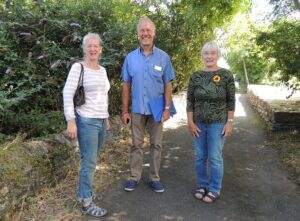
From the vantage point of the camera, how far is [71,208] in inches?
183

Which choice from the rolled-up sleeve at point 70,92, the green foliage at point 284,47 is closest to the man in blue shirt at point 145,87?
the rolled-up sleeve at point 70,92

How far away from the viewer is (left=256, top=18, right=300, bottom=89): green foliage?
7523mm

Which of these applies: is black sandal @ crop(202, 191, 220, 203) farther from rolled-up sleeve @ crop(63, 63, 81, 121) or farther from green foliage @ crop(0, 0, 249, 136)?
green foliage @ crop(0, 0, 249, 136)

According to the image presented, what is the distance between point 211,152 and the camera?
494 cm

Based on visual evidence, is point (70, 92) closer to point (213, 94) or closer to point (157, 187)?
point (213, 94)

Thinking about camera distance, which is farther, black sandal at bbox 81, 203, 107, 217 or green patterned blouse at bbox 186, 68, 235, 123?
green patterned blouse at bbox 186, 68, 235, 123

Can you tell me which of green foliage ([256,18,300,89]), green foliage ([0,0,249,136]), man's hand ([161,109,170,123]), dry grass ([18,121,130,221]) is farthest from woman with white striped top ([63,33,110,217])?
green foliage ([256,18,300,89])

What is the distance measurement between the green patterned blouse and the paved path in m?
1.04

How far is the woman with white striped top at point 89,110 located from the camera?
418 cm

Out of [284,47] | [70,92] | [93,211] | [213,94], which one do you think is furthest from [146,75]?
[284,47]

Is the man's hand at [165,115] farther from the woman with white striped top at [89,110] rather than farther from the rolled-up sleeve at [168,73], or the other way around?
the woman with white striped top at [89,110]

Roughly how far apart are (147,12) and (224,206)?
6571mm

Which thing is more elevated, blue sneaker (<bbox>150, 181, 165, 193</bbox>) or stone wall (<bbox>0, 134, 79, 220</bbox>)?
stone wall (<bbox>0, 134, 79, 220</bbox>)

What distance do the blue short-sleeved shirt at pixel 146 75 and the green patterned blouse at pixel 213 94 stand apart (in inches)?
16.7
